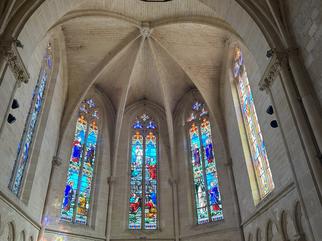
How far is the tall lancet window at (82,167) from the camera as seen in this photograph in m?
13.5

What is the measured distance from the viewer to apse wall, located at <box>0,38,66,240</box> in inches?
333

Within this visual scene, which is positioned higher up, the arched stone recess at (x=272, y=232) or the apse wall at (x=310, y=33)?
the apse wall at (x=310, y=33)

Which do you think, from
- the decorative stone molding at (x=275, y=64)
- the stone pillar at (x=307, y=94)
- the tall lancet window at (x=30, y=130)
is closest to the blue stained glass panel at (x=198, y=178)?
the decorative stone molding at (x=275, y=64)

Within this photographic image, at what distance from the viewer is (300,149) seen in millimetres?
6746

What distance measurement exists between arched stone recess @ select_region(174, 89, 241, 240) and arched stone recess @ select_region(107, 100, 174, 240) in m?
0.64

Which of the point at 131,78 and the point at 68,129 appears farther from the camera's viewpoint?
the point at 131,78

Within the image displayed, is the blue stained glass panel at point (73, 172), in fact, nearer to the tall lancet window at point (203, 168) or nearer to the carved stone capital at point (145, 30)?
the carved stone capital at point (145, 30)

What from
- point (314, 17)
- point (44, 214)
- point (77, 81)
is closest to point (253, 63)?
point (314, 17)

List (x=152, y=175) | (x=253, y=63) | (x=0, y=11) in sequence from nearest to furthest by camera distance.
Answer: (x=0, y=11), (x=253, y=63), (x=152, y=175)

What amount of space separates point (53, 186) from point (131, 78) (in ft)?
23.0

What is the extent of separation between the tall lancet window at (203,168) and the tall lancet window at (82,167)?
16.9 feet

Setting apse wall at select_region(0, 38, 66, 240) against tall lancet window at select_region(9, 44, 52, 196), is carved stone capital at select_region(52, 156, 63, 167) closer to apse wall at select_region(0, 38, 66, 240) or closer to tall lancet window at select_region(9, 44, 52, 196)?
apse wall at select_region(0, 38, 66, 240)

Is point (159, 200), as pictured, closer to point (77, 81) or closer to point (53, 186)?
point (53, 186)

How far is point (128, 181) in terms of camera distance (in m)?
15.6
